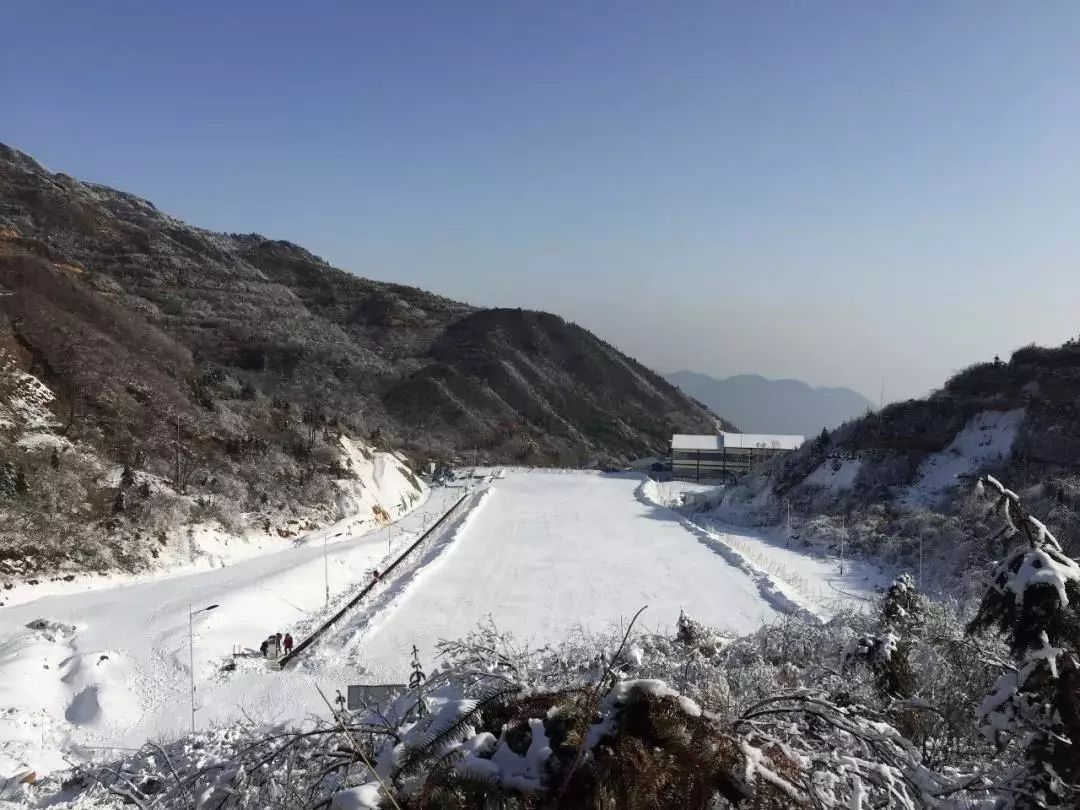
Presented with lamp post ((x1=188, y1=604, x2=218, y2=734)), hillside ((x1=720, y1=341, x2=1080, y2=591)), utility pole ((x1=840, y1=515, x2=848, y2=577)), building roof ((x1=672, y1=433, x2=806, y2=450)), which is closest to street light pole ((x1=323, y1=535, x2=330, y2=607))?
lamp post ((x1=188, y1=604, x2=218, y2=734))

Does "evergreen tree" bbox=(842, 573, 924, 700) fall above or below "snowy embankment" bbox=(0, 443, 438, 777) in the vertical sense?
above

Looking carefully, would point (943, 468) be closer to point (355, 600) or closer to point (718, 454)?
point (718, 454)

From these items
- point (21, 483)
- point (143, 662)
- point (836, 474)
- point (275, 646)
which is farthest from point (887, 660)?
point (836, 474)

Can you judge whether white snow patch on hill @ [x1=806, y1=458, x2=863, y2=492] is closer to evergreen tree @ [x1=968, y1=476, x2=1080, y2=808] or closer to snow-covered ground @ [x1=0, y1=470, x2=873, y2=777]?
snow-covered ground @ [x1=0, y1=470, x2=873, y2=777]

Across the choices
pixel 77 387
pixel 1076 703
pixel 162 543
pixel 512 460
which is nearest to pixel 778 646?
pixel 1076 703

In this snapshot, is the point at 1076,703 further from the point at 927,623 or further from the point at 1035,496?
the point at 1035,496

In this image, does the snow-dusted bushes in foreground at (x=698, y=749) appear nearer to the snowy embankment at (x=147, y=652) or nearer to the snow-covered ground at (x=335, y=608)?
the snow-covered ground at (x=335, y=608)
